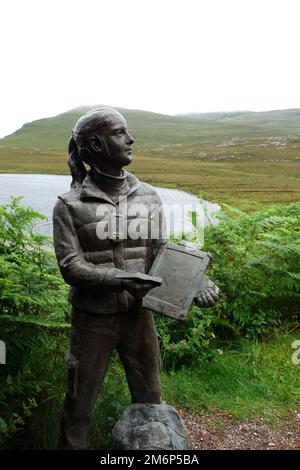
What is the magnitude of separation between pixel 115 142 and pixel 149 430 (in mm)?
1966

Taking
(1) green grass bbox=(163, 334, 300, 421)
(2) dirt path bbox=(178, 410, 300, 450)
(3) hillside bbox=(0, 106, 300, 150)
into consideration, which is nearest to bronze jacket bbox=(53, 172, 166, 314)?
(2) dirt path bbox=(178, 410, 300, 450)

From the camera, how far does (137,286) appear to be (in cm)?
288

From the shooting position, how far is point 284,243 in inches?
281

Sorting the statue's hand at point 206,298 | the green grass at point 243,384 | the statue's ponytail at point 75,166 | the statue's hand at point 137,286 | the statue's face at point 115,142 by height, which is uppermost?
the statue's face at point 115,142

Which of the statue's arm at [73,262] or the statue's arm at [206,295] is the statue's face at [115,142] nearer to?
the statue's arm at [73,262]

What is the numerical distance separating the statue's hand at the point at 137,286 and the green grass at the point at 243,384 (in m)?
2.66

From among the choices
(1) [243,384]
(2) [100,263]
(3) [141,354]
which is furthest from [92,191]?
(1) [243,384]

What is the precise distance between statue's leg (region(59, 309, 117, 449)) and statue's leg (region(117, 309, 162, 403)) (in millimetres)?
103

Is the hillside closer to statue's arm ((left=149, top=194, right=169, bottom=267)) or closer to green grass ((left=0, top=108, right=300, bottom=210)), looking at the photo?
green grass ((left=0, top=108, right=300, bottom=210))

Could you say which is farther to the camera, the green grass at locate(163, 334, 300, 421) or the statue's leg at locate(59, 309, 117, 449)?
the green grass at locate(163, 334, 300, 421)

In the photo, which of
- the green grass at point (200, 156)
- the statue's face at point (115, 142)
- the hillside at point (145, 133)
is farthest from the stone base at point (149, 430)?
the hillside at point (145, 133)

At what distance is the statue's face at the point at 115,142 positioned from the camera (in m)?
3.12

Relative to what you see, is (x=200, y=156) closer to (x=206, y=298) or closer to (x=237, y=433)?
(x=237, y=433)

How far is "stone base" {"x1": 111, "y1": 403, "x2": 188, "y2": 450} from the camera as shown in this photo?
11.1 ft
